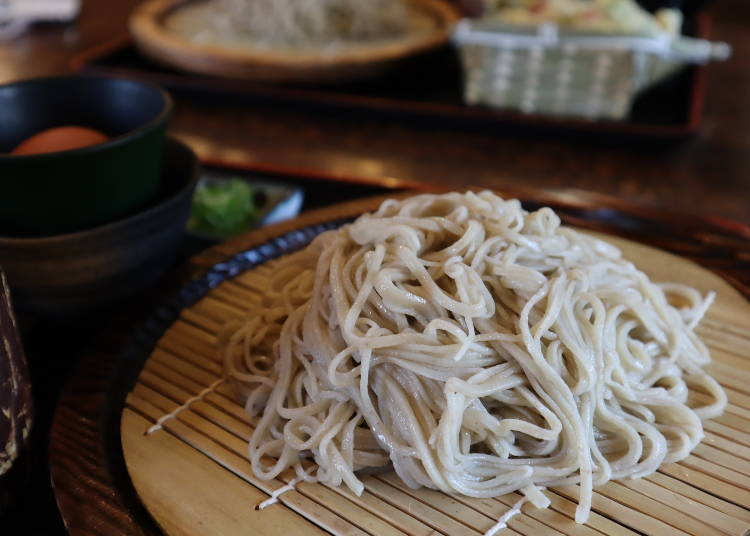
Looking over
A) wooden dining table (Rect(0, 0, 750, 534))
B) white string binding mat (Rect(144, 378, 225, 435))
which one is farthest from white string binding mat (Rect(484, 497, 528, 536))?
wooden dining table (Rect(0, 0, 750, 534))

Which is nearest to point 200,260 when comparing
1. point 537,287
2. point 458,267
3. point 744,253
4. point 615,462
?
point 458,267

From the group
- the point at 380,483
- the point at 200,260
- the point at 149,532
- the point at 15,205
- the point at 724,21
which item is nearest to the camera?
the point at 149,532

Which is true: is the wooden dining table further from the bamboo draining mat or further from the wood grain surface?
the bamboo draining mat

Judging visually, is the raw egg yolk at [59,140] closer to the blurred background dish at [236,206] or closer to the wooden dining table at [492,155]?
the blurred background dish at [236,206]

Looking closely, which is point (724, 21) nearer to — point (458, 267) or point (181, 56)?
point (181, 56)

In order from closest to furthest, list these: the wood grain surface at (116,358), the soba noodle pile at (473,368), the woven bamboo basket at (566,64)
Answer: the wood grain surface at (116,358), the soba noodle pile at (473,368), the woven bamboo basket at (566,64)

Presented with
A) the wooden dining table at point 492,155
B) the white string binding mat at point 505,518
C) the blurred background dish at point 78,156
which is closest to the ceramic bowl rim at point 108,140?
the blurred background dish at point 78,156
